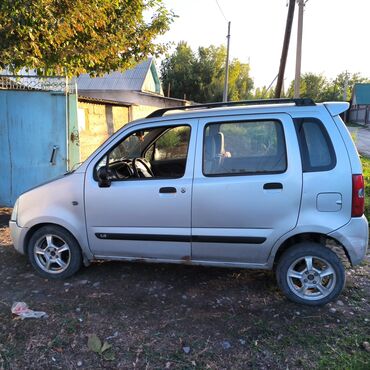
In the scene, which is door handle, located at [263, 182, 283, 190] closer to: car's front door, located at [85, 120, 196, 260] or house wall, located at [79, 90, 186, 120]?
car's front door, located at [85, 120, 196, 260]

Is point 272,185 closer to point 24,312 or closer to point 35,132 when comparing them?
point 24,312

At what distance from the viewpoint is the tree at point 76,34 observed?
200 inches

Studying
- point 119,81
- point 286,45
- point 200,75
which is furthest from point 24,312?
point 200,75

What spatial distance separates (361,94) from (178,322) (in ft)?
195

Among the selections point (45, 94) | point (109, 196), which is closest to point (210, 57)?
point (45, 94)

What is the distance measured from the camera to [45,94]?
6723mm

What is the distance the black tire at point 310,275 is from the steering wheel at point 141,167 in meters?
1.77

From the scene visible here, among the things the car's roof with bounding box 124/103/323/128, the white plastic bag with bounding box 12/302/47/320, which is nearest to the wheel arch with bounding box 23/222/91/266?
the white plastic bag with bounding box 12/302/47/320

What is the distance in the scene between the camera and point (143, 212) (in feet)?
12.5

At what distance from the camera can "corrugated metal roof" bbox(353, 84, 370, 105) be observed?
54.0 metres

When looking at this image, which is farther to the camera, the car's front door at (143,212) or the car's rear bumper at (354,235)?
the car's front door at (143,212)

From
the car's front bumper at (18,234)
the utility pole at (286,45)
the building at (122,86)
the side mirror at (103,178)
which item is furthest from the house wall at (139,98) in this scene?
the side mirror at (103,178)

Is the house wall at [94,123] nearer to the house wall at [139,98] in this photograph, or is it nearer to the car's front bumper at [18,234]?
the car's front bumper at [18,234]

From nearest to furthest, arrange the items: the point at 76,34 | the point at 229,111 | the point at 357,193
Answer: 1. the point at 357,193
2. the point at 229,111
3. the point at 76,34
